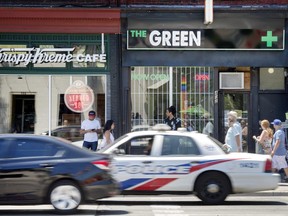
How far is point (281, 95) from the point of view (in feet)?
58.2

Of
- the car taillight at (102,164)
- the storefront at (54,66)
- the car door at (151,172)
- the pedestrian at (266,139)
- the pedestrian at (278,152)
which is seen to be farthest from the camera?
the storefront at (54,66)

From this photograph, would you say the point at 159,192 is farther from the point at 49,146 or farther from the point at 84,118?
the point at 84,118

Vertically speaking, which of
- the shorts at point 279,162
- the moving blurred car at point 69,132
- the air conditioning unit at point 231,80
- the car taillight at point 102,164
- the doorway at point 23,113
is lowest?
the shorts at point 279,162

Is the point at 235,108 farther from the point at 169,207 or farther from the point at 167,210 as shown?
the point at 167,210

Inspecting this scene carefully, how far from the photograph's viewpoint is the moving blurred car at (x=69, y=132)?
56.3 ft

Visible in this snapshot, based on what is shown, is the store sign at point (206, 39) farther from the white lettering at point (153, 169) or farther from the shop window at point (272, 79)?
the white lettering at point (153, 169)

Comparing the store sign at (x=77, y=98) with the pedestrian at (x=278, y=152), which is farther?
the store sign at (x=77, y=98)

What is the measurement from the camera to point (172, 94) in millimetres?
17453

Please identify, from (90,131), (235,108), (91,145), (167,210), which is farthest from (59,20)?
(167,210)

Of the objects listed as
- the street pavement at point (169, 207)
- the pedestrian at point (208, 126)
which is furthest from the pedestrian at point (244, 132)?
the street pavement at point (169, 207)

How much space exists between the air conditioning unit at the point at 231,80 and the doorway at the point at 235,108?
22 cm

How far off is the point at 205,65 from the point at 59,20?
4675 mm

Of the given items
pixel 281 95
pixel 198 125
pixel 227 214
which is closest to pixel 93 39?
pixel 198 125

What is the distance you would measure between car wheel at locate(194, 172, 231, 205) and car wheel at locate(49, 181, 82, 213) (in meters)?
2.61
